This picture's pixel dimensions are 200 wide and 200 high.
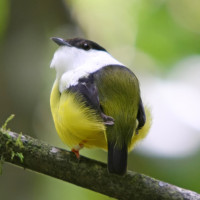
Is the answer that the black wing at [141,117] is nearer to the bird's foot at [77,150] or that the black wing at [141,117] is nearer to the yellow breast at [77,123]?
the yellow breast at [77,123]

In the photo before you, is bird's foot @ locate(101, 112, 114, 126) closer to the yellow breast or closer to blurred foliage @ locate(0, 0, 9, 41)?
the yellow breast

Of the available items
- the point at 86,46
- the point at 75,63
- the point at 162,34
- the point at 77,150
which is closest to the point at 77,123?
the point at 77,150

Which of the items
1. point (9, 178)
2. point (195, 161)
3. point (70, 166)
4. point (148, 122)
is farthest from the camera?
point (195, 161)

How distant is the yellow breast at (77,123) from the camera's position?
275 cm

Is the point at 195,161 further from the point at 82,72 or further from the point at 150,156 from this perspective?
the point at 82,72

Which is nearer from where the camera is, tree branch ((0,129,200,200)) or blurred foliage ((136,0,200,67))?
tree branch ((0,129,200,200))

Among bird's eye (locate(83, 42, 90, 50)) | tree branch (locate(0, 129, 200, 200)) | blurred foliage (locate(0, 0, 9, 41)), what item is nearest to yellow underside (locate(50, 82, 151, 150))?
tree branch (locate(0, 129, 200, 200))

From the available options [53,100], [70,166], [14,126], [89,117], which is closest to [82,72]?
[53,100]

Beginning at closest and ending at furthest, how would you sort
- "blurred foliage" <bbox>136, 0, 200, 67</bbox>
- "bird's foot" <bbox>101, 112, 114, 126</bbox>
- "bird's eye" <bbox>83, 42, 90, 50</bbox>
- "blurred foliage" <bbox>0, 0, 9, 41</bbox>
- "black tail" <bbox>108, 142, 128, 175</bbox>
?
1. "black tail" <bbox>108, 142, 128, 175</bbox>
2. "bird's foot" <bbox>101, 112, 114, 126</bbox>
3. "bird's eye" <bbox>83, 42, 90, 50</bbox>
4. "blurred foliage" <bbox>0, 0, 9, 41</bbox>
5. "blurred foliage" <bbox>136, 0, 200, 67</bbox>

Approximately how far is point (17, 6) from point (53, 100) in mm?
2538

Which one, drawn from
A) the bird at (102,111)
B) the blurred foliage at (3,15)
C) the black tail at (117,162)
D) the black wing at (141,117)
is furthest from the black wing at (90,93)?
the blurred foliage at (3,15)

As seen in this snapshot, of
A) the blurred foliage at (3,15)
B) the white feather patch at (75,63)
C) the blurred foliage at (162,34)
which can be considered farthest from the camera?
the blurred foliage at (162,34)

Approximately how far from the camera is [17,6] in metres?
5.25

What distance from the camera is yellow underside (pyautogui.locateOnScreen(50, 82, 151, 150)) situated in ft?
9.02
